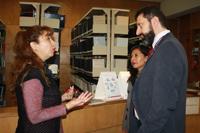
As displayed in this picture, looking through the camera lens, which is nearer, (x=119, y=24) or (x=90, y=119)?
(x=90, y=119)

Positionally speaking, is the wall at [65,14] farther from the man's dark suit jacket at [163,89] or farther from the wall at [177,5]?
the man's dark suit jacket at [163,89]

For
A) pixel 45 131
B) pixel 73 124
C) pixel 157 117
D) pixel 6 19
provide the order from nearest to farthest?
pixel 157 117 < pixel 45 131 < pixel 73 124 < pixel 6 19

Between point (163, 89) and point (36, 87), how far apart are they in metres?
0.73

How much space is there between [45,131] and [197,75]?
5.85m

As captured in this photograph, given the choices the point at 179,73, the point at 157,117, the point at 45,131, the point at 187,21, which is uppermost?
the point at 187,21

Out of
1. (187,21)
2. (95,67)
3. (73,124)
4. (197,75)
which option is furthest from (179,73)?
(187,21)

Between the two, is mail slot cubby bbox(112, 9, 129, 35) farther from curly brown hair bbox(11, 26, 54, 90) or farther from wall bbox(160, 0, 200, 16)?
wall bbox(160, 0, 200, 16)

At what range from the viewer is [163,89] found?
1.43m

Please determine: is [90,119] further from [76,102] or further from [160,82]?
[160,82]

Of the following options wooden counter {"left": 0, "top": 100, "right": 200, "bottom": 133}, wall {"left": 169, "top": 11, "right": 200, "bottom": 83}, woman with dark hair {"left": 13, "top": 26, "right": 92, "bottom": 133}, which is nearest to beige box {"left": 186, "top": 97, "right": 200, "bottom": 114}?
wooden counter {"left": 0, "top": 100, "right": 200, "bottom": 133}

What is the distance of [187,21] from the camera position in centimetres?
744

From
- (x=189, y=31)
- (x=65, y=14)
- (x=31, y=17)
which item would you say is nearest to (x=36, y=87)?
Answer: (x=31, y=17)

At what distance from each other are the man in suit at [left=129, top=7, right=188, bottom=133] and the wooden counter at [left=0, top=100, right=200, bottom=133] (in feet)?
3.32

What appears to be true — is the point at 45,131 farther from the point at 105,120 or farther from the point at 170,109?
the point at 105,120
